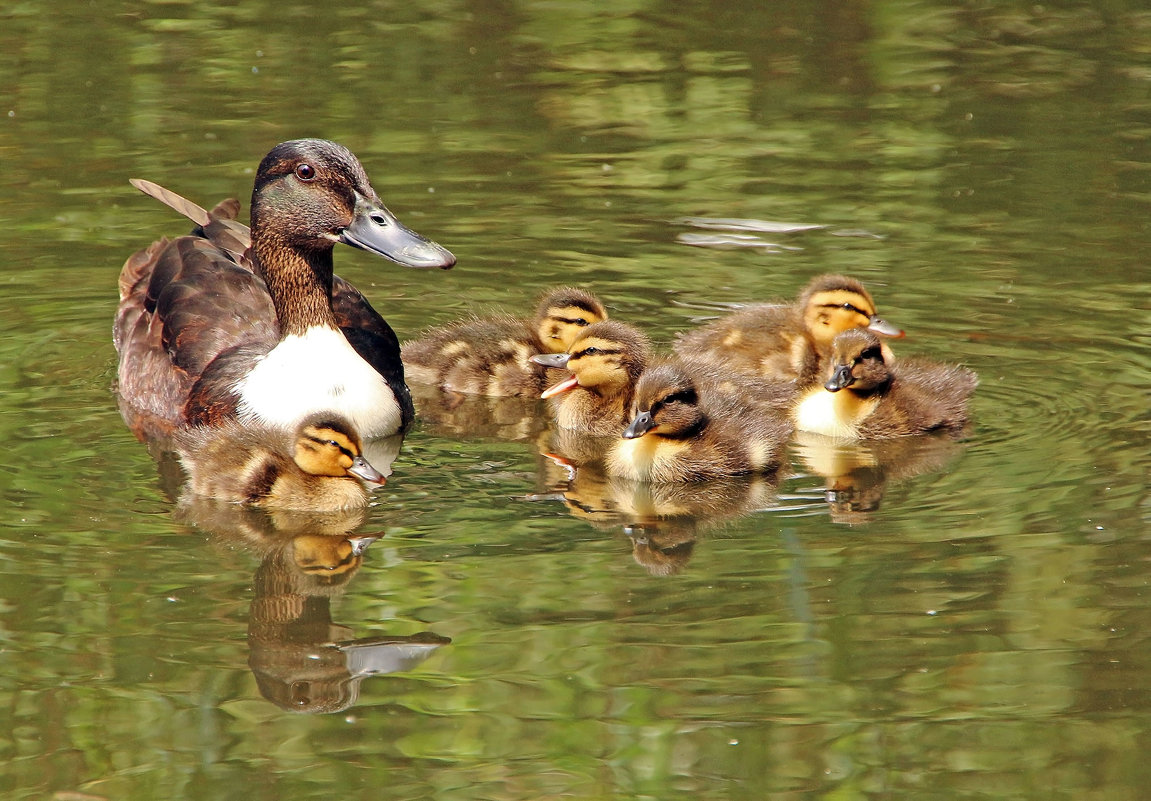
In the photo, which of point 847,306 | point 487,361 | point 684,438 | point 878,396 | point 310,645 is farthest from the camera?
point 487,361

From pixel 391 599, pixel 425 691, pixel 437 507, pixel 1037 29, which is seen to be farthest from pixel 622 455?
pixel 1037 29

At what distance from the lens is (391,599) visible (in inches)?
212

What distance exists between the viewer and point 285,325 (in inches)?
280

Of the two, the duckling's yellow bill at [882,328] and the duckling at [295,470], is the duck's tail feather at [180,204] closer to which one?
the duckling at [295,470]

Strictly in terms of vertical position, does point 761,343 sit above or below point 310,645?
above

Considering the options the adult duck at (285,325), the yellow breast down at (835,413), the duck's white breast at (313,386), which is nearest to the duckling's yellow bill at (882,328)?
the yellow breast down at (835,413)

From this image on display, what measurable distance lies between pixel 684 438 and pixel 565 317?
1362 mm

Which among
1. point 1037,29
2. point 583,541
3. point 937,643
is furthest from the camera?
point 1037,29

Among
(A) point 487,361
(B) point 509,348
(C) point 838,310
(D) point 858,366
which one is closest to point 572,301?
(B) point 509,348

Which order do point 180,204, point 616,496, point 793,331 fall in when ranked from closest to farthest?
point 616,496
point 793,331
point 180,204

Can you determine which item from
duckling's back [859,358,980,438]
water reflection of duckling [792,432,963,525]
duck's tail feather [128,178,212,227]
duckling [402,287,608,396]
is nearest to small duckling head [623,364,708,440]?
water reflection of duckling [792,432,963,525]

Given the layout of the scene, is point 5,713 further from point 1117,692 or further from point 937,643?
point 1117,692

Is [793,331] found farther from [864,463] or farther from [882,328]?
[864,463]

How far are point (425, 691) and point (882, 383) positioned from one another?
9.74ft
